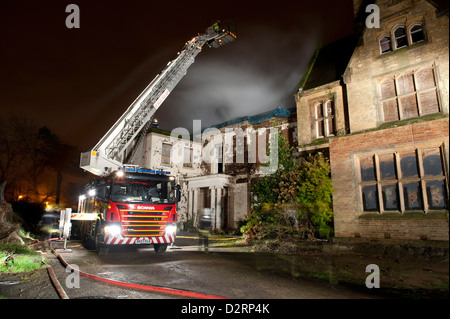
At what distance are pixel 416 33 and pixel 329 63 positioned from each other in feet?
13.6

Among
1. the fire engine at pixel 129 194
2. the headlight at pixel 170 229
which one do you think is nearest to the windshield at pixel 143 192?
the fire engine at pixel 129 194

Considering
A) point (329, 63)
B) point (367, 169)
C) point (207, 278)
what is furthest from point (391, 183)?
point (329, 63)

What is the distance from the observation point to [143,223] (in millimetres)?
8938

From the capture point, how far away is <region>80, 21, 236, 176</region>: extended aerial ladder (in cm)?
1023

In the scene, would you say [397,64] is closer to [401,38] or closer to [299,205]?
[401,38]

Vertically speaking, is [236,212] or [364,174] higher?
[364,174]

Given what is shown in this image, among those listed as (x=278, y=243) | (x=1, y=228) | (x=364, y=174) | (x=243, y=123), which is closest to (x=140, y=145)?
(x=243, y=123)

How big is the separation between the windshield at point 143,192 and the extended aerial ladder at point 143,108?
104 centimetres

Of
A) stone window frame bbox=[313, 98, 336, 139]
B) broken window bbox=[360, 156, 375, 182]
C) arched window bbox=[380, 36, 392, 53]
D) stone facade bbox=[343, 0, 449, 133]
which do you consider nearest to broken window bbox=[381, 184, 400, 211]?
broken window bbox=[360, 156, 375, 182]

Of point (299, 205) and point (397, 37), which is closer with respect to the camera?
point (397, 37)

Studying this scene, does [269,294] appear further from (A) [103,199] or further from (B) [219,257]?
(A) [103,199]

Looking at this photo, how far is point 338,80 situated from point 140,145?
1701 centimetres

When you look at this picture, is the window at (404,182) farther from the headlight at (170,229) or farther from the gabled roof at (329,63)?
the headlight at (170,229)

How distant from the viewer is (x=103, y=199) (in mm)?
9117
